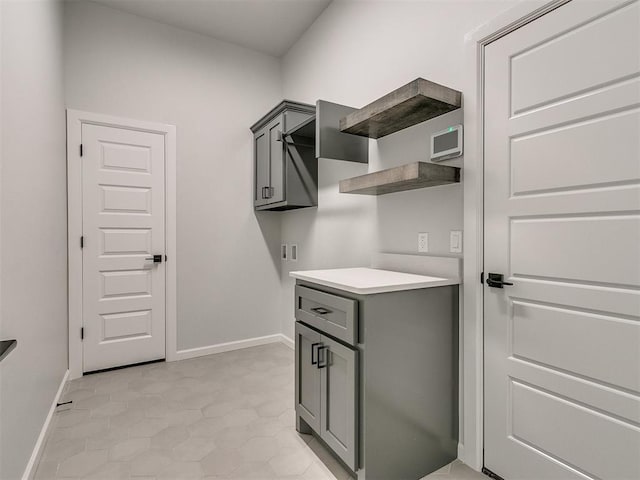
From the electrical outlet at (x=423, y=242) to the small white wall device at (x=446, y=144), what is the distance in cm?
43

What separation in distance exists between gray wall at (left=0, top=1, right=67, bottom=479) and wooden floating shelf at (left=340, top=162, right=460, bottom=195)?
5.41ft

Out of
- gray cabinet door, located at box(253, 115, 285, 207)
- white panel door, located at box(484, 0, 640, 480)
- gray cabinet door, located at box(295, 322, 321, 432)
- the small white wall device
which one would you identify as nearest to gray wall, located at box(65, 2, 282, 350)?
gray cabinet door, located at box(253, 115, 285, 207)

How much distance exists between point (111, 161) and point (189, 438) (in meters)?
2.35

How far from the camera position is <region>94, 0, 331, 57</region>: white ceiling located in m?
2.94

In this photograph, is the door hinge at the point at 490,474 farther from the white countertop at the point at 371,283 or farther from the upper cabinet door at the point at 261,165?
the upper cabinet door at the point at 261,165

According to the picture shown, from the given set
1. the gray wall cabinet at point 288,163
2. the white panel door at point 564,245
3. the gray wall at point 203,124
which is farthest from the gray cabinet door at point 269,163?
the white panel door at point 564,245

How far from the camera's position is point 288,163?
3.01 metres

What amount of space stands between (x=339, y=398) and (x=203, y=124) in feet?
9.41

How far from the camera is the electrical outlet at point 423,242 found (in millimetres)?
2014

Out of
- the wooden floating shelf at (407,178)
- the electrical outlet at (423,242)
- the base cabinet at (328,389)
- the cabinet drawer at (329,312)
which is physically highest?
the wooden floating shelf at (407,178)

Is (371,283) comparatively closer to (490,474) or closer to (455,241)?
(455,241)

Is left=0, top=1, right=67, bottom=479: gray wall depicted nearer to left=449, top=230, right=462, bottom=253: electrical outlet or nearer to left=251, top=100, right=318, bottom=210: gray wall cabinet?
left=251, top=100, right=318, bottom=210: gray wall cabinet

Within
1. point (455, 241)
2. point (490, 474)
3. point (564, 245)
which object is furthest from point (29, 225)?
point (490, 474)

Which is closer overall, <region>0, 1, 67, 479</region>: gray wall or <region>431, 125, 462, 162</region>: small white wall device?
<region>0, 1, 67, 479</region>: gray wall
